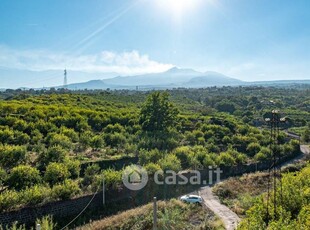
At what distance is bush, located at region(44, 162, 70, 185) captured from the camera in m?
22.1

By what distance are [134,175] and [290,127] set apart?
55835mm

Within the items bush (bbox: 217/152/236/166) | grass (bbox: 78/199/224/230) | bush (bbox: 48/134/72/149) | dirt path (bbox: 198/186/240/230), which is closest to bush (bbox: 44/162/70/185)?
grass (bbox: 78/199/224/230)

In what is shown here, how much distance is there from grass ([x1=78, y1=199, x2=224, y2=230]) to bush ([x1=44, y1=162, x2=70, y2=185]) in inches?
208

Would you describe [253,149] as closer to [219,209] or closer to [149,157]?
[149,157]

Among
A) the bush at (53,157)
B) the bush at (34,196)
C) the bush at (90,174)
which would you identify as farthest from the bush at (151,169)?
the bush at (34,196)

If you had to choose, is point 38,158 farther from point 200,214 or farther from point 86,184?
point 200,214

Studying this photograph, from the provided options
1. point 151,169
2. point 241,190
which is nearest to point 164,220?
point 151,169

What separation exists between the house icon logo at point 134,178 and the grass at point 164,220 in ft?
11.5

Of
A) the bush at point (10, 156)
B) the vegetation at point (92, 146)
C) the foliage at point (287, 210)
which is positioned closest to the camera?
the foliage at point (287, 210)

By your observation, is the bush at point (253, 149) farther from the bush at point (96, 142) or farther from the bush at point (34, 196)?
the bush at point (34, 196)

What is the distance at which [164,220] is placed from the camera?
18094 mm

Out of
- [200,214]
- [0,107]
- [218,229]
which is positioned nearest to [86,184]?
[200,214]

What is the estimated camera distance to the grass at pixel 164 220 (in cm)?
1803

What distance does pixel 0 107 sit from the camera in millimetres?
39469
